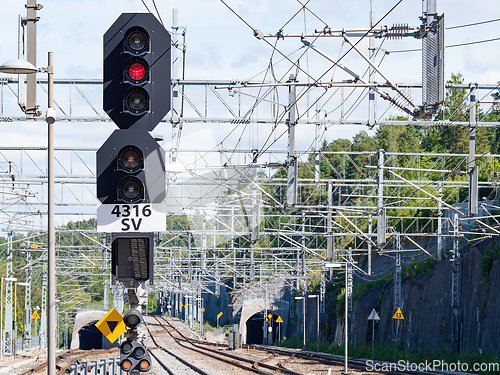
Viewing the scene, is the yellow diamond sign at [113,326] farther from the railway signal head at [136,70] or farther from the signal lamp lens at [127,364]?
the railway signal head at [136,70]

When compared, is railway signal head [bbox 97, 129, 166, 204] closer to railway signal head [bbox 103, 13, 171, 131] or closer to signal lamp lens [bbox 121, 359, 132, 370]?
railway signal head [bbox 103, 13, 171, 131]

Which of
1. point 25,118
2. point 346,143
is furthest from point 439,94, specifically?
point 346,143

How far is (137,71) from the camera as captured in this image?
8469 mm

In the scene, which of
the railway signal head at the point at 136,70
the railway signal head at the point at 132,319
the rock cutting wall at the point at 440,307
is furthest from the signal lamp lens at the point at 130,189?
the rock cutting wall at the point at 440,307

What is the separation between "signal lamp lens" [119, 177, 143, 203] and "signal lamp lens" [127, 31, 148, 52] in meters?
1.54

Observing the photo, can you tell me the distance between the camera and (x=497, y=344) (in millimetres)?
33062

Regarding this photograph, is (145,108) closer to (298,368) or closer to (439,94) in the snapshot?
(439,94)

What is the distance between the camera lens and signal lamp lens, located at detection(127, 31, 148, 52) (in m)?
8.48

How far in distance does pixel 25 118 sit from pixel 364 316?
117 feet

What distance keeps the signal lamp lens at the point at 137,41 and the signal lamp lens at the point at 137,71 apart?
18cm

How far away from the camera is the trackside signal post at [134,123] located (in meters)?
8.34

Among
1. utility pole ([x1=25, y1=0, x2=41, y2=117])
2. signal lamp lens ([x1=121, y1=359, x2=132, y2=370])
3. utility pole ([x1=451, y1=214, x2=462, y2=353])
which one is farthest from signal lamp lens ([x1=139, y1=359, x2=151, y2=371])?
utility pole ([x1=451, y1=214, x2=462, y2=353])

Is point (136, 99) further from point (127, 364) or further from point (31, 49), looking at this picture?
point (31, 49)

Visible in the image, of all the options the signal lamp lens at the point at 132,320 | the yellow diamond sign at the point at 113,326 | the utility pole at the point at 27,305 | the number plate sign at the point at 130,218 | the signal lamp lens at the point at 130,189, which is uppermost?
the signal lamp lens at the point at 130,189
